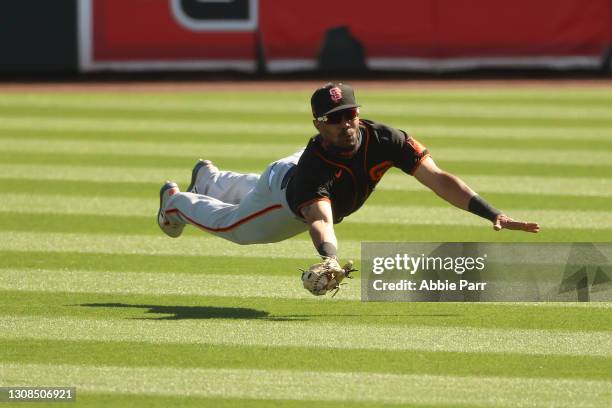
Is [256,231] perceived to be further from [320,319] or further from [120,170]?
[120,170]

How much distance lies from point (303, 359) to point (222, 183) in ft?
8.40

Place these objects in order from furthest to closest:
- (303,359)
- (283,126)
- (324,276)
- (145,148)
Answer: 1. (283,126)
2. (145,148)
3. (324,276)
4. (303,359)

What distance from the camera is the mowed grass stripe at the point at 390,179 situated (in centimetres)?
1073

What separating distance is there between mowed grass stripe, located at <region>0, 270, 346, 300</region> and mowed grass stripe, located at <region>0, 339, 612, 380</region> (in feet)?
3.99

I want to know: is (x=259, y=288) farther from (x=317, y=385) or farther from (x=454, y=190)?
(x=317, y=385)

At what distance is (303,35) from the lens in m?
18.7

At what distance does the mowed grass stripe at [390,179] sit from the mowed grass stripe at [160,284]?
10.2 feet

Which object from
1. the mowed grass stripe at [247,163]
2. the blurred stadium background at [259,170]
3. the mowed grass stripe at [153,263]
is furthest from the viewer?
the mowed grass stripe at [247,163]

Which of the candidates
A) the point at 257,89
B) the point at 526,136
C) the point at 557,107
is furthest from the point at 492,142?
the point at 257,89

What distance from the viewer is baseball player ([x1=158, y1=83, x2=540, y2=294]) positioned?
6770 millimetres

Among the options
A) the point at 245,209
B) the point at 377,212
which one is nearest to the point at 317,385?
the point at 245,209

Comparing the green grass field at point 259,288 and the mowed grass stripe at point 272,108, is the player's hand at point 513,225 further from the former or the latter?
the mowed grass stripe at point 272,108

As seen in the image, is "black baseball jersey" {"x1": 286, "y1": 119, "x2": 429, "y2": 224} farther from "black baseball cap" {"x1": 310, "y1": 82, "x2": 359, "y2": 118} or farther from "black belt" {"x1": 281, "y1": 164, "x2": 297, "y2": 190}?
"black baseball cap" {"x1": 310, "y1": 82, "x2": 359, "y2": 118}

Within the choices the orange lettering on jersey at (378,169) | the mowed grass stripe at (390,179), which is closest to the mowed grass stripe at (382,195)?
the mowed grass stripe at (390,179)
